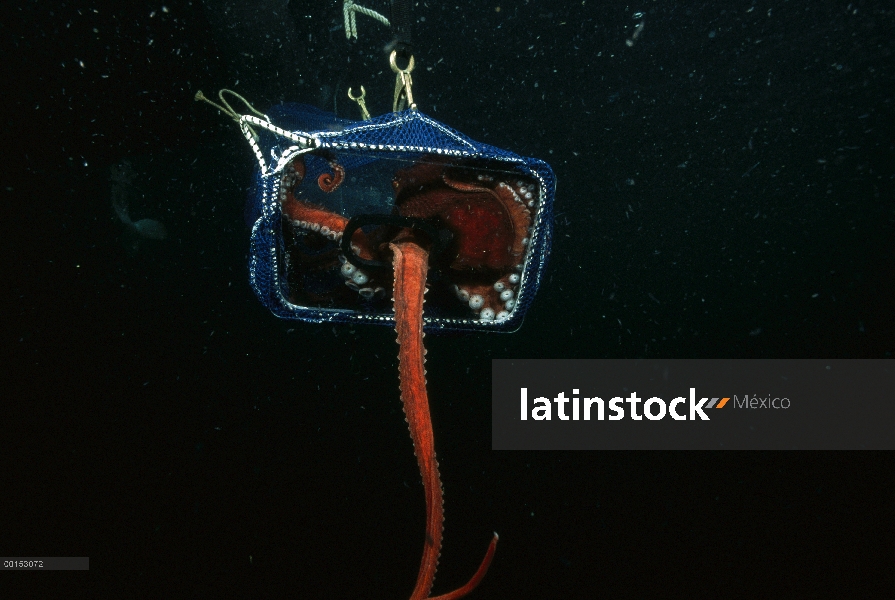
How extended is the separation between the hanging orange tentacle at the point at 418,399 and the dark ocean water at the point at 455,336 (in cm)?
255

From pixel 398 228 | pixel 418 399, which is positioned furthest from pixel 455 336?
pixel 418 399

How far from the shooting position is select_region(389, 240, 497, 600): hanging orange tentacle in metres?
0.81

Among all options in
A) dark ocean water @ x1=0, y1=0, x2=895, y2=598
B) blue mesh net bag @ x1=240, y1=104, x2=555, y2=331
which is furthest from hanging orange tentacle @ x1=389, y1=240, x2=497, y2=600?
dark ocean water @ x1=0, y1=0, x2=895, y2=598

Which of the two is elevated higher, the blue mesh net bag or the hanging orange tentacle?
the blue mesh net bag

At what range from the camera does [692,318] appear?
408 centimetres

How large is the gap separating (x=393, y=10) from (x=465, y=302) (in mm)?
954

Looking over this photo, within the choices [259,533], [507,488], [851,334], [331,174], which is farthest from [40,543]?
[851,334]

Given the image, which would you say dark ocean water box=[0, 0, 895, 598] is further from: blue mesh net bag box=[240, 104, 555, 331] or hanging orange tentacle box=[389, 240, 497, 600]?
hanging orange tentacle box=[389, 240, 497, 600]

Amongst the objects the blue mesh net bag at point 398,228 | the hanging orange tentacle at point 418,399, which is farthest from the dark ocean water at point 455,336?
the hanging orange tentacle at point 418,399

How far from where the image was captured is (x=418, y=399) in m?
0.82

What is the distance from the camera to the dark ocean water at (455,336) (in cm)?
285

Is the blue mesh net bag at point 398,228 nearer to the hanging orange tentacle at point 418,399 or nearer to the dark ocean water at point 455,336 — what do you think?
the hanging orange tentacle at point 418,399

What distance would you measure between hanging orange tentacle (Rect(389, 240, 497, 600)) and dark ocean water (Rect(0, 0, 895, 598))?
8.35ft

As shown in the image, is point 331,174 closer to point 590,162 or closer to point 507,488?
point 590,162
